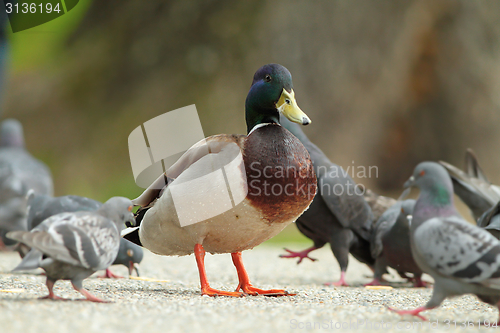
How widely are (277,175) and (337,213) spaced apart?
190cm

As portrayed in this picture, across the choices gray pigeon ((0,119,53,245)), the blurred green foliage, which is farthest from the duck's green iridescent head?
the blurred green foliage

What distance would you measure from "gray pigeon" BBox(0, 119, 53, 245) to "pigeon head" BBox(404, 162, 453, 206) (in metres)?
4.99

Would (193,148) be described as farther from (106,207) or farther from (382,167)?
(382,167)

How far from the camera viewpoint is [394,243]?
490cm

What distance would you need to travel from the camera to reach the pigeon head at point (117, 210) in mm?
3012

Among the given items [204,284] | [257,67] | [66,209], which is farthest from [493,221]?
[257,67]

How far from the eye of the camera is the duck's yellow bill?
3562 millimetres

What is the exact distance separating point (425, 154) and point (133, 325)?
526 inches

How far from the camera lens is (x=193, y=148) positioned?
3691 millimetres

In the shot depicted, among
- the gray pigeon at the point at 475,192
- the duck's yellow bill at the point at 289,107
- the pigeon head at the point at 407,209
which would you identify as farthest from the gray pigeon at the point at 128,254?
the gray pigeon at the point at 475,192

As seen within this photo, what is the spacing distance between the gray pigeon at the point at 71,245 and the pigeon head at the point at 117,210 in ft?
0.25

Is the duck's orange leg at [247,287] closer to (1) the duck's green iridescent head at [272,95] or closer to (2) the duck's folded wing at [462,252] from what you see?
(1) the duck's green iridescent head at [272,95]

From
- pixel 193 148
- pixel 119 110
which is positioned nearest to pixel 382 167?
pixel 119 110

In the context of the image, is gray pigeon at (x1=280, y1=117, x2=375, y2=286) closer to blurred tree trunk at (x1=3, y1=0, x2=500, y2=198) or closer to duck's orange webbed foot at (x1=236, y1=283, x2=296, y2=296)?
duck's orange webbed foot at (x1=236, y1=283, x2=296, y2=296)
